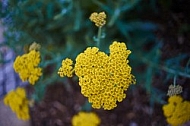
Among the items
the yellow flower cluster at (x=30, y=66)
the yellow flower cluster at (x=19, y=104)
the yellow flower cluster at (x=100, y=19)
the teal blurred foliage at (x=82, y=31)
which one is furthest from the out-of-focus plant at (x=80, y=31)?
the yellow flower cluster at (x=100, y=19)

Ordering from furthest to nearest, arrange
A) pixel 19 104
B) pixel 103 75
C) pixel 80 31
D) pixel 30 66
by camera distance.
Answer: pixel 80 31 < pixel 19 104 < pixel 30 66 < pixel 103 75

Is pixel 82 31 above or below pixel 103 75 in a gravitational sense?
above

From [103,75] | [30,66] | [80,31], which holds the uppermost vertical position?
[80,31]

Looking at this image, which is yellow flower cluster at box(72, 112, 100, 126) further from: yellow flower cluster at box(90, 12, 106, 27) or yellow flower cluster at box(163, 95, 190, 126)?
yellow flower cluster at box(90, 12, 106, 27)

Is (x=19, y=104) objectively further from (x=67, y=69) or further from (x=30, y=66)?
(x=67, y=69)

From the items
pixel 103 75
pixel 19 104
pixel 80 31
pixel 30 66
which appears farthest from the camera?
pixel 80 31

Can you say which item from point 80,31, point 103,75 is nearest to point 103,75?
point 103,75

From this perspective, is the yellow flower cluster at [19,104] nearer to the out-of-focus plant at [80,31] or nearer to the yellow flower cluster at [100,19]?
the out-of-focus plant at [80,31]
